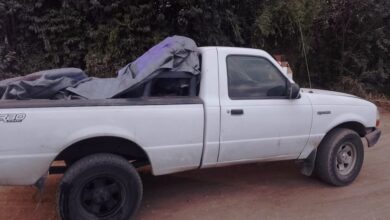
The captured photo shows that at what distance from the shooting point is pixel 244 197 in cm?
493

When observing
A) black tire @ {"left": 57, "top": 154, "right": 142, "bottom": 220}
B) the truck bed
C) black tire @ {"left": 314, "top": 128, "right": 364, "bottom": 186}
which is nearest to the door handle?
the truck bed

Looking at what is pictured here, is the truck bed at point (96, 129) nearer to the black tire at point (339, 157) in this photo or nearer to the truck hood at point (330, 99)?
the truck hood at point (330, 99)

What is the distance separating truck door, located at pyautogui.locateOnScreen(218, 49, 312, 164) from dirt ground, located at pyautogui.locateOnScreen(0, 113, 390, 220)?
53cm

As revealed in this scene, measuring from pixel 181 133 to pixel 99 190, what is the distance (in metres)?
0.97

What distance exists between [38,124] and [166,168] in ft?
4.45

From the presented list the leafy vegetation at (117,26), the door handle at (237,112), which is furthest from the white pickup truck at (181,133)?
the leafy vegetation at (117,26)

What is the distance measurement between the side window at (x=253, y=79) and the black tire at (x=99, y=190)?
4.70 feet

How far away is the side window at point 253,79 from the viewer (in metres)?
4.59

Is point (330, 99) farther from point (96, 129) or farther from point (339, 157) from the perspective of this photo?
point (96, 129)

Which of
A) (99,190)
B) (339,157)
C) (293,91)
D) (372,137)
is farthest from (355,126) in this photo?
(99,190)

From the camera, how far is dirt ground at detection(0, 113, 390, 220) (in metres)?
4.45

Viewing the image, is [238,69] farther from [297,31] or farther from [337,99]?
[297,31]

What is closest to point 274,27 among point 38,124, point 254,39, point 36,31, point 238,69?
point 254,39

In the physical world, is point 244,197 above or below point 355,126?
below
